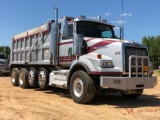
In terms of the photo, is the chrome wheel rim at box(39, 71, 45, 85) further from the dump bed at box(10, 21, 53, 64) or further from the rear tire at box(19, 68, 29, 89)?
the rear tire at box(19, 68, 29, 89)

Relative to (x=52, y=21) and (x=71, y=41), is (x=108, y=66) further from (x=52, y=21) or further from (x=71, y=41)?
(x=52, y=21)

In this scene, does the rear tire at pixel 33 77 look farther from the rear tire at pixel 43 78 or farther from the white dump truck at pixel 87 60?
the rear tire at pixel 43 78

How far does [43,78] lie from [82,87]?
3.60 metres

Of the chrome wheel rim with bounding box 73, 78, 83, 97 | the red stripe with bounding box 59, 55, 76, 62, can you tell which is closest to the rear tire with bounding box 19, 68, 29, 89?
the red stripe with bounding box 59, 55, 76, 62

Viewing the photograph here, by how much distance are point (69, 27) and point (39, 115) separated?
4.15 m

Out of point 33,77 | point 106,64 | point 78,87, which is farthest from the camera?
point 33,77

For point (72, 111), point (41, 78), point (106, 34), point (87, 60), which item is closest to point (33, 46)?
point (41, 78)

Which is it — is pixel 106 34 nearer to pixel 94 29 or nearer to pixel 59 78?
pixel 94 29

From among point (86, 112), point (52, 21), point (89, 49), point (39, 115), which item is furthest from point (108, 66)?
point (52, 21)

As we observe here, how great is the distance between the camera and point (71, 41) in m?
10.5

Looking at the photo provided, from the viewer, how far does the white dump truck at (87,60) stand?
29.1 feet

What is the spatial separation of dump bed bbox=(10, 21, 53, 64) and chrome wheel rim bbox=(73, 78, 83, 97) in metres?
2.79

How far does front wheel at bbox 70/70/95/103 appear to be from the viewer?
29.4 ft

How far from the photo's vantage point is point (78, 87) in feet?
31.2
